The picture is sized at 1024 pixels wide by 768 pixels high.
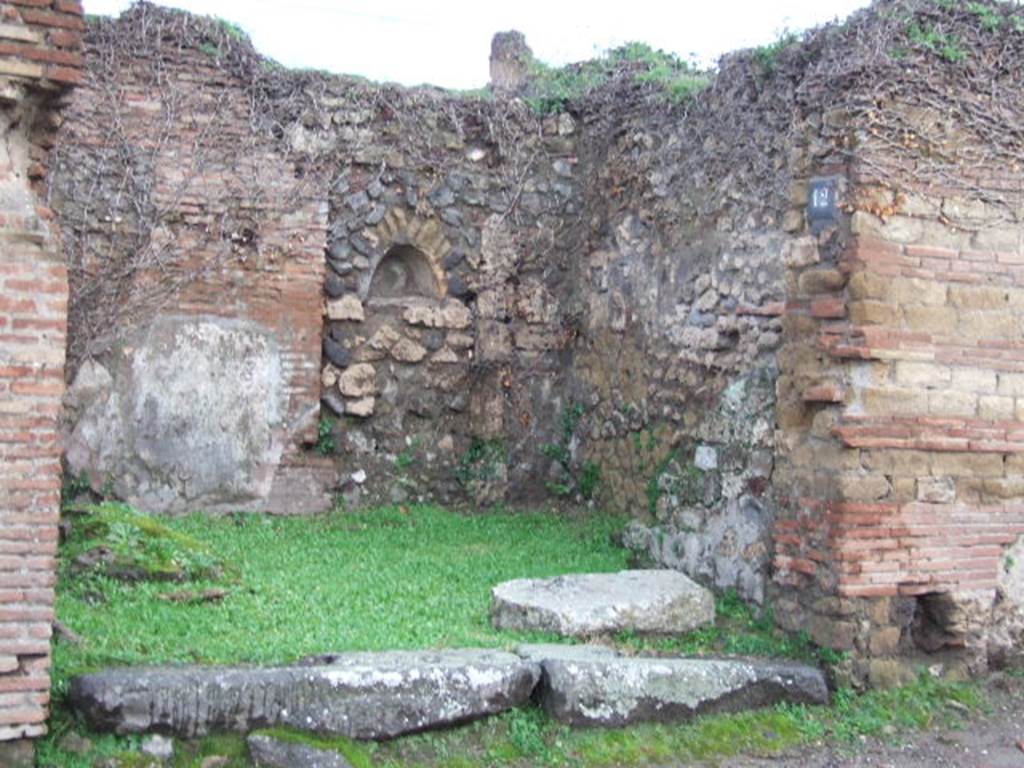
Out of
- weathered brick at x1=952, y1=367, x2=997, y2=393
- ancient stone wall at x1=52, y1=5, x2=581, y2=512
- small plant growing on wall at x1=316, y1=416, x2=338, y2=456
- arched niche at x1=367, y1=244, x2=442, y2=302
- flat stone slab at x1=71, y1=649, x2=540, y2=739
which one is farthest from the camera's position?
arched niche at x1=367, y1=244, x2=442, y2=302

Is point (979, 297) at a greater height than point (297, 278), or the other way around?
point (979, 297)

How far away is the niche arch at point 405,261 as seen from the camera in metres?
9.55

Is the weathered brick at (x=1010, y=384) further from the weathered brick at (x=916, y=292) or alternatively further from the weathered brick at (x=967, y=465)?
the weathered brick at (x=916, y=292)

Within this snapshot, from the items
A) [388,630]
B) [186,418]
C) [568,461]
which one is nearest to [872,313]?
[388,630]

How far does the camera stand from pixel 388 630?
20.0ft

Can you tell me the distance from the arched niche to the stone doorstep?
4.33 meters

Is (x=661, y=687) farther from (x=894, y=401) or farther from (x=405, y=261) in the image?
(x=405, y=261)

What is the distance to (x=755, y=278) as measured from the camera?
736 centimetres

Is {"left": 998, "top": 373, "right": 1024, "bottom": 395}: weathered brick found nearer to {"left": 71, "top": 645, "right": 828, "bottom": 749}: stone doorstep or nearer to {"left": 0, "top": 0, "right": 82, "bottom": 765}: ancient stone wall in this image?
{"left": 71, "top": 645, "right": 828, "bottom": 749}: stone doorstep

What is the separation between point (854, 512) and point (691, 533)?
1580 mm

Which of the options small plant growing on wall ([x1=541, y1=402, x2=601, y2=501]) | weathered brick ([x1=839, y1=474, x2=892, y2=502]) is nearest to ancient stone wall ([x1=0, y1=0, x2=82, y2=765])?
weathered brick ([x1=839, y1=474, x2=892, y2=502])

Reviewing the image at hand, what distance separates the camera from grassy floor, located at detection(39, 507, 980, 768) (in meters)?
5.34

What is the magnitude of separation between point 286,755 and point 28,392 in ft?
5.76

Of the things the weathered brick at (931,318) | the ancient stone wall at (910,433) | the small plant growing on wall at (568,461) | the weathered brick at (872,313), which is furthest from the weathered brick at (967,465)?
the small plant growing on wall at (568,461)
